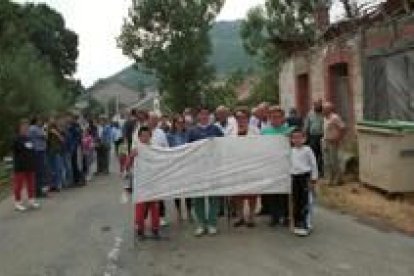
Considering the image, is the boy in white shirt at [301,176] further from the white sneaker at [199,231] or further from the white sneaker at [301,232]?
the white sneaker at [199,231]

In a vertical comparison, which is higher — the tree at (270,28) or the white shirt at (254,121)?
the tree at (270,28)

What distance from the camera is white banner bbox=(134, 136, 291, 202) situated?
14.0 metres

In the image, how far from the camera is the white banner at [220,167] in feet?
45.9

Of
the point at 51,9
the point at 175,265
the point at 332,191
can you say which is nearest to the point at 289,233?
the point at 175,265

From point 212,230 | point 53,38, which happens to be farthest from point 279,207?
point 53,38

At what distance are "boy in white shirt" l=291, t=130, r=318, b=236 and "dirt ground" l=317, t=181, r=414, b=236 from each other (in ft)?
4.63

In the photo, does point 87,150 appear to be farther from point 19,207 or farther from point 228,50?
point 228,50

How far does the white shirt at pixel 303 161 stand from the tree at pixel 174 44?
46582 mm

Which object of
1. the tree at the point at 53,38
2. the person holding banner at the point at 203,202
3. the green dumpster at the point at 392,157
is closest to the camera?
the person holding banner at the point at 203,202

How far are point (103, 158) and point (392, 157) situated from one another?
12922 millimetres

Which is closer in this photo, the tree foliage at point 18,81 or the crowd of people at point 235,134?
the crowd of people at point 235,134

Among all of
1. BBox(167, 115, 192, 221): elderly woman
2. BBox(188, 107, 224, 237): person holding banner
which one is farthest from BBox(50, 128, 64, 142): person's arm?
BBox(188, 107, 224, 237): person holding banner

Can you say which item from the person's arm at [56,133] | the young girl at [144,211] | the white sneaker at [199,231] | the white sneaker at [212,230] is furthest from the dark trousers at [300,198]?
the person's arm at [56,133]

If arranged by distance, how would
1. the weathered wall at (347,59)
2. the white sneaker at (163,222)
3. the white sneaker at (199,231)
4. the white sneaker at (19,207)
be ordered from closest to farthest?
the white sneaker at (199,231), the white sneaker at (163,222), the white sneaker at (19,207), the weathered wall at (347,59)
